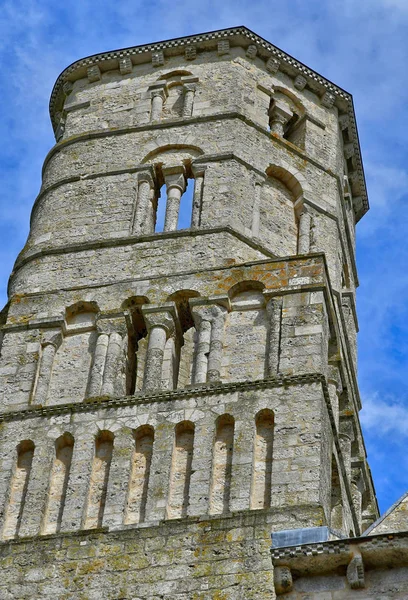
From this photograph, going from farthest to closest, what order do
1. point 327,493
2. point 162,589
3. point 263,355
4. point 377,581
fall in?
point 263,355 < point 327,493 < point 162,589 < point 377,581

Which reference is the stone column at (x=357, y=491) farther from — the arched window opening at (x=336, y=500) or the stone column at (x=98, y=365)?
the stone column at (x=98, y=365)

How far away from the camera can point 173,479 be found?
20609mm

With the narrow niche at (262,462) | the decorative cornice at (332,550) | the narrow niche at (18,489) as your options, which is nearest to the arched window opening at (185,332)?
the narrow niche at (262,462)

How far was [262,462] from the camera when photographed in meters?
20.5

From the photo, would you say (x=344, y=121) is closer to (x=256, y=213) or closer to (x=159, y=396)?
(x=256, y=213)

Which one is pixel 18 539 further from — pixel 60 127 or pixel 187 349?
pixel 60 127

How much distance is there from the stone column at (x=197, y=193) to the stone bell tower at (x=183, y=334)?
1.5 inches

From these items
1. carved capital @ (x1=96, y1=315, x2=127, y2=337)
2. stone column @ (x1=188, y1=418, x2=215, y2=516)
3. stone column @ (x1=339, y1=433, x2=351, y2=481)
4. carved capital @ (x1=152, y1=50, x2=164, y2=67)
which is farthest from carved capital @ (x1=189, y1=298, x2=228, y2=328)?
carved capital @ (x1=152, y1=50, x2=164, y2=67)

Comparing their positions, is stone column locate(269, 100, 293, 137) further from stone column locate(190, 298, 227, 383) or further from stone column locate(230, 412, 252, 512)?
stone column locate(230, 412, 252, 512)

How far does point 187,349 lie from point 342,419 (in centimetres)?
322

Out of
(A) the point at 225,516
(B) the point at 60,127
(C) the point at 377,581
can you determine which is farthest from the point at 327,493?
(B) the point at 60,127

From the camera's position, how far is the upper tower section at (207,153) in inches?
998

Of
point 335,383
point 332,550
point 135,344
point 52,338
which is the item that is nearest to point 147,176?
point 135,344

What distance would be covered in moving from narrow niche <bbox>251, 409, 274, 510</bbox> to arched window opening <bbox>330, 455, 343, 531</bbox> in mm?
1353
